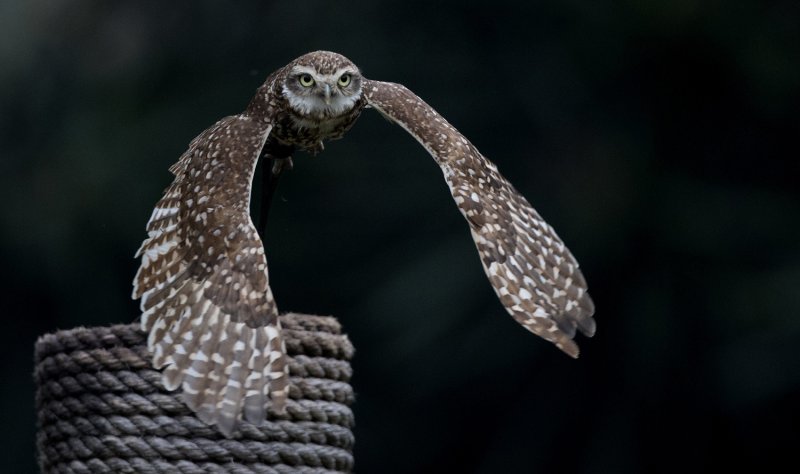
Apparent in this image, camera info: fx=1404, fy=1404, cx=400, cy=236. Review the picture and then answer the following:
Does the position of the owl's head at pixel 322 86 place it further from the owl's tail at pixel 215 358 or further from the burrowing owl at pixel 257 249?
the owl's tail at pixel 215 358

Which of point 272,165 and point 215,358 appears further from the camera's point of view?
point 272,165

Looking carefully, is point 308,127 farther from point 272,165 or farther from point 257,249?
point 257,249

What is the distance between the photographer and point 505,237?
2787 millimetres

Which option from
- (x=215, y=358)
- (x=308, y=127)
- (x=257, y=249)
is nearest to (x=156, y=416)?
(x=215, y=358)

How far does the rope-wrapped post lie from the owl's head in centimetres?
46

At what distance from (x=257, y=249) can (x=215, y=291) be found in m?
0.10

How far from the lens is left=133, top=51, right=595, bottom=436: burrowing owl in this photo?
2.35 m

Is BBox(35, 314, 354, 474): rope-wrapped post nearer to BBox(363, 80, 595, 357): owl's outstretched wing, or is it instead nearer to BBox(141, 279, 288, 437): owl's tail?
BBox(141, 279, 288, 437): owl's tail

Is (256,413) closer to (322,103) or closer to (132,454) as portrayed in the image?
(132,454)

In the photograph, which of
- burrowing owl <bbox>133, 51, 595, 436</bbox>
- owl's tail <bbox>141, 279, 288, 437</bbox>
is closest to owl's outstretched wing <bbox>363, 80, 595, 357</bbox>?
burrowing owl <bbox>133, 51, 595, 436</bbox>

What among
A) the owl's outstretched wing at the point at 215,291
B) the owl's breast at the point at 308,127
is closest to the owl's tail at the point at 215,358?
the owl's outstretched wing at the point at 215,291

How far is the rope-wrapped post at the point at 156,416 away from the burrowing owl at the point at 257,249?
99 mm

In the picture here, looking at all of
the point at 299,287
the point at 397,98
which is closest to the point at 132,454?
the point at 397,98

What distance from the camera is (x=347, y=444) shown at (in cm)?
260
